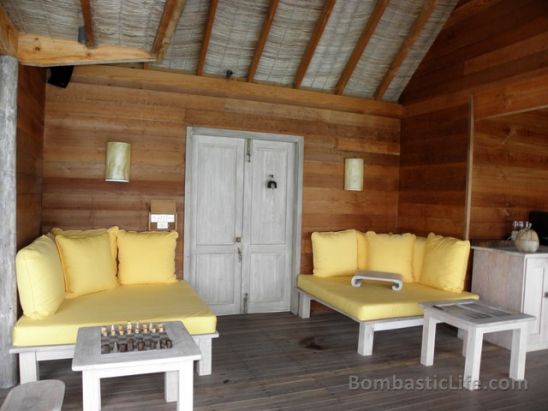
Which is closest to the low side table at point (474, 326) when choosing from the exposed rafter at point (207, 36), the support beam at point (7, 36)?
the exposed rafter at point (207, 36)

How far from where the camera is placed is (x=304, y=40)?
4281mm

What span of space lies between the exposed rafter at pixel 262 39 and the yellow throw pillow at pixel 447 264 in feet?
8.68

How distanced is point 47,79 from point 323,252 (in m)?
3.23

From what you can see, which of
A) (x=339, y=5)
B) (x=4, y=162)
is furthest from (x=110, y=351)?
(x=339, y=5)

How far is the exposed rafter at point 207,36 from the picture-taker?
368 cm

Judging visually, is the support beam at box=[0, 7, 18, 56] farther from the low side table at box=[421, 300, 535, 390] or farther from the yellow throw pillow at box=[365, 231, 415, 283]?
the yellow throw pillow at box=[365, 231, 415, 283]

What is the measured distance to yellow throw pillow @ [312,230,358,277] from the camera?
461 cm

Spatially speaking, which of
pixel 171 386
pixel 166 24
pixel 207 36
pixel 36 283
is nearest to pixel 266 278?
pixel 171 386

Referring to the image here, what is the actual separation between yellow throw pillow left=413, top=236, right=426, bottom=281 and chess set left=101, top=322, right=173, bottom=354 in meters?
2.94

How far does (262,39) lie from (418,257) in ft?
9.22

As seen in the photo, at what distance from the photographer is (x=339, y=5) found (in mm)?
3973

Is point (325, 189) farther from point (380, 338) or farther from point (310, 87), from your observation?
point (380, 338)

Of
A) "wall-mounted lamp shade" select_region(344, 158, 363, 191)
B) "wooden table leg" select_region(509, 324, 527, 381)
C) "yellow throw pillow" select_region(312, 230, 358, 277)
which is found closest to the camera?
"wooden table leg" select_region(509, 324, 527, 381)

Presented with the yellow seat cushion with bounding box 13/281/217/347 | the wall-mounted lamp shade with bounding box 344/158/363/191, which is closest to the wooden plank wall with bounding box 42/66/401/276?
the wall-mounted lamp shade with bounding box 344/158/363/191
